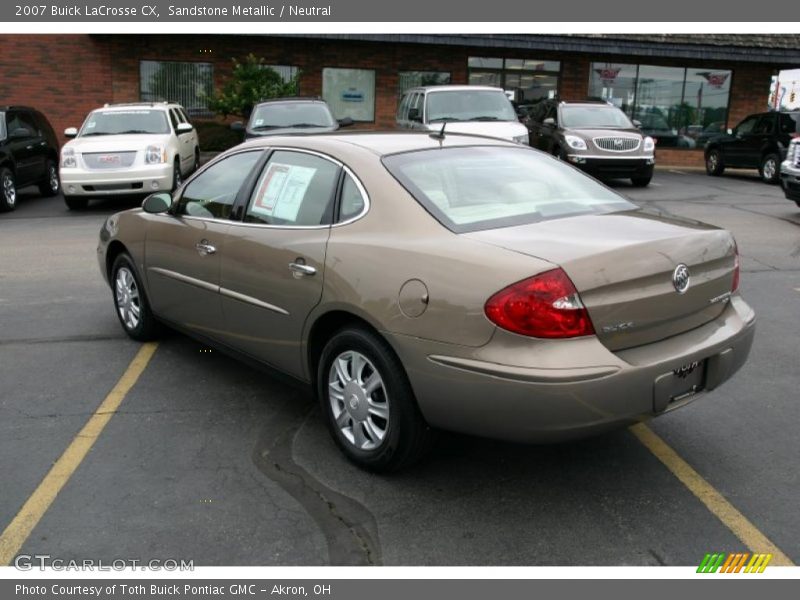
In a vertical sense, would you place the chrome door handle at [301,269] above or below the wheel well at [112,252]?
above

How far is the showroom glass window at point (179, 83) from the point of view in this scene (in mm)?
20969

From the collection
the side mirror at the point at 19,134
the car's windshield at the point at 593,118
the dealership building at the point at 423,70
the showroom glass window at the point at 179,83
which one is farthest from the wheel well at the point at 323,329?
the showroom glass window at the point at 179,83

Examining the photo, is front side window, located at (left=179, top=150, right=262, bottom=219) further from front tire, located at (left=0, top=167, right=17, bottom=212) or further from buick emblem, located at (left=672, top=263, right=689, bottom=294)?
front tire, located at (left=0, top=167, right=17, bottom=212)

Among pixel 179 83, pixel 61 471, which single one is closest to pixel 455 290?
pixel 61 471

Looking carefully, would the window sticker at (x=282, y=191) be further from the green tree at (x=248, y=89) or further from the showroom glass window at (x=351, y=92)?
the showroom glass window at (x=351, y=92)

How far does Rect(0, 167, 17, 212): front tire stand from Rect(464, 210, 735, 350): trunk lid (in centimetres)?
1204

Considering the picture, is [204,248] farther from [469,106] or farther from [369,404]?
[469,106]

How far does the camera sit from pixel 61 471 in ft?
12.9

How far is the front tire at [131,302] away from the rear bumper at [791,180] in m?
10.1

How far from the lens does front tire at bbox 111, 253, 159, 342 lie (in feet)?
19.0

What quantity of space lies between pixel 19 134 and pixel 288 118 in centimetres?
464

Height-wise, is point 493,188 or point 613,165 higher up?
point 493,188

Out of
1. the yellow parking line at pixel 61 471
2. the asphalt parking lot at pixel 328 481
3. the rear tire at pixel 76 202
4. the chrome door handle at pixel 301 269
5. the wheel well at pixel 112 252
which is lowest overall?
the rear tire at pixel 76 202

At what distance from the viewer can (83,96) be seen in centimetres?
2080
